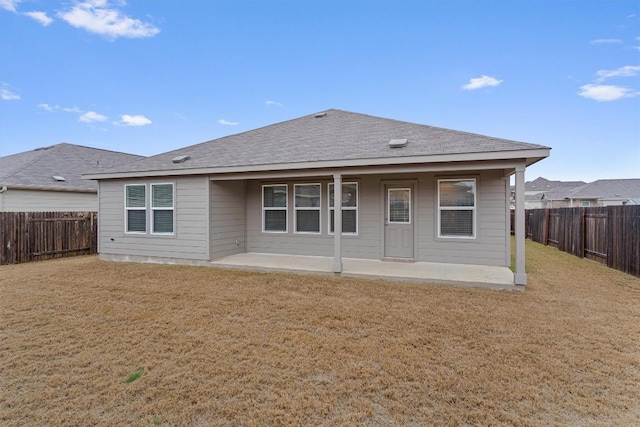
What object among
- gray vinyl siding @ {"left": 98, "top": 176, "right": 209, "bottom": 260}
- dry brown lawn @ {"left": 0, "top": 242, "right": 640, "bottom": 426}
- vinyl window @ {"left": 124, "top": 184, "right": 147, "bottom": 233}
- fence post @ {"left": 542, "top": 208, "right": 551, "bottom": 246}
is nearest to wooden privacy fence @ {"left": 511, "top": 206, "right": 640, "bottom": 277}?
fence post @ {"left": 542, "top": 208, "right": 551, "bottom": 246}

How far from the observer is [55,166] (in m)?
13.6

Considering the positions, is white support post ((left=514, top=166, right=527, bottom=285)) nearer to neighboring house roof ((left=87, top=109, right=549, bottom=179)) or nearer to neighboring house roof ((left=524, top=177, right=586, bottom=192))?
neighboring house roof ((left=87, top=109, right=549, bottom=179))

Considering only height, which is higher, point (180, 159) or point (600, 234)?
point (180, 159)

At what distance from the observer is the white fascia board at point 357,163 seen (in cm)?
566

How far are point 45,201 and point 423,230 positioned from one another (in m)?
13.8

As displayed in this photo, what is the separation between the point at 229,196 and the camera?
899cm

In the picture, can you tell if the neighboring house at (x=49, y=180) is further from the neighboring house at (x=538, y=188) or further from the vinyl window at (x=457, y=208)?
the neighboring house at (x=538, y=188)

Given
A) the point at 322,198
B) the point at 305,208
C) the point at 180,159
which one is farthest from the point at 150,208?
the point at 322,198

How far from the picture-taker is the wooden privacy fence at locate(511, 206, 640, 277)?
7.18 meters

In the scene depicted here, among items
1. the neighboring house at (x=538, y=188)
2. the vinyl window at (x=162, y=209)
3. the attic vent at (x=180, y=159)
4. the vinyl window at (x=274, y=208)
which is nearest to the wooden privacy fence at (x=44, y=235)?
the vinyl window at (x=162, y=209)

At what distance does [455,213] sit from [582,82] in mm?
9665

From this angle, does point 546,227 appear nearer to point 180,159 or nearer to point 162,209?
point 180,159

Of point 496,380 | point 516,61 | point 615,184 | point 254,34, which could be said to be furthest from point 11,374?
point 615,184

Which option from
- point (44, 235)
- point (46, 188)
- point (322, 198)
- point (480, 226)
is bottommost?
point (44, 235)
